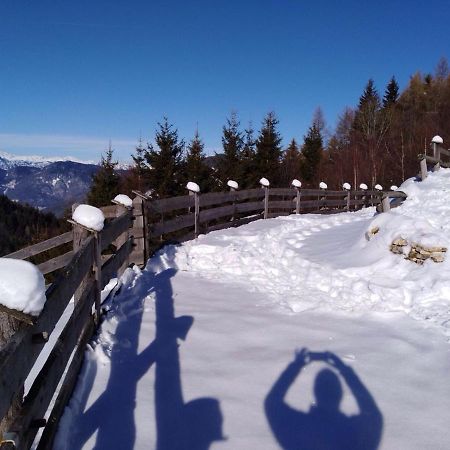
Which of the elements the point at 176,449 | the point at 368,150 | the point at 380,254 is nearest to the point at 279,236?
the point at 380,254

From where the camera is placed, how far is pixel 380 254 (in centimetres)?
704

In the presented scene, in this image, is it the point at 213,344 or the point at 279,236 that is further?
the point at 279,236

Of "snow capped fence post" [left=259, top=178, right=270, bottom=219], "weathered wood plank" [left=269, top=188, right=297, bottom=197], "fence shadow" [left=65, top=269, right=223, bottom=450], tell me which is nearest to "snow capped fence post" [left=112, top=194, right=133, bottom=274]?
"fence shadow" [left=65, top=269, right=223, bottom=450]

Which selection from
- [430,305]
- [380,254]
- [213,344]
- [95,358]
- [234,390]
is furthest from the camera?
[380,254]

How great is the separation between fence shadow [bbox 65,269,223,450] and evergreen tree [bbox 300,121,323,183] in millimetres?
43724

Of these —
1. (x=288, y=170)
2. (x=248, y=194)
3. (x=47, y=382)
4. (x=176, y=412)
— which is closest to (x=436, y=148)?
(x=248, y=194)

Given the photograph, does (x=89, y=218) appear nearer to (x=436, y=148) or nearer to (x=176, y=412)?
(x=176, y=412)

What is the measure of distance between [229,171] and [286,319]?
2430cm

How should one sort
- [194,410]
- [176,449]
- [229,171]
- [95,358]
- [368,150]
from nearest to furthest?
[176,449] < [194,410] < [95,358] < [229,171] < [368,150]

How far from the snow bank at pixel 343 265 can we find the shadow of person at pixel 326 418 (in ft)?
6.03

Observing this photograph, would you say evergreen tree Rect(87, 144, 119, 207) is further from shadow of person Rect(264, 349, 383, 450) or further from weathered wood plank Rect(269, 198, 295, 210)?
shadow of person Rect(264, 349, 383, 450)

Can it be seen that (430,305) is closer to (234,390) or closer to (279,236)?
(234,390)

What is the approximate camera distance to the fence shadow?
9.52 ft

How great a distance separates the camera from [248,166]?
101 ft
